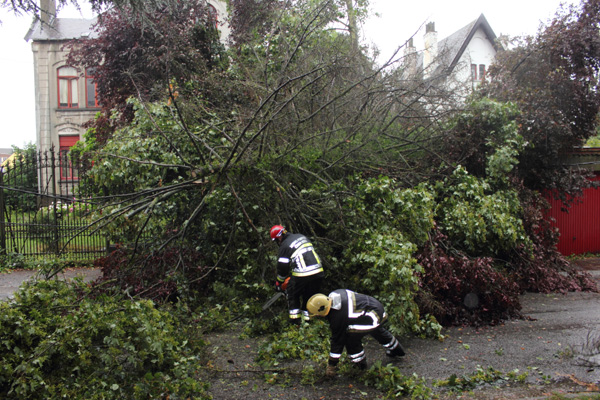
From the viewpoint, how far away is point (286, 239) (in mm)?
5879

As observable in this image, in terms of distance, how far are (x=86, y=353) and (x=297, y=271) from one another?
103 inches

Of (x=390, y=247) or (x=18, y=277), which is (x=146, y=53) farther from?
(x=390, y=247)

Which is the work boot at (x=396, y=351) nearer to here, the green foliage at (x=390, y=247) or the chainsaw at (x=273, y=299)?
the green foliage at (x=390, y=247)

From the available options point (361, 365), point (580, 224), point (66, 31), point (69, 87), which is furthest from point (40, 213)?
point (66, 31)

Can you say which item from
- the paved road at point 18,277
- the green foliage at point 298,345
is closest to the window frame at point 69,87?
the paved road at point 18,277

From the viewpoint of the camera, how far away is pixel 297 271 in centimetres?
568

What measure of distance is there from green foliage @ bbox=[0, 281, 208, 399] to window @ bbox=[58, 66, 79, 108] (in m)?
18.9

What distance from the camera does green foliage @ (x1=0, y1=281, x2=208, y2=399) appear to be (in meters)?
3.73

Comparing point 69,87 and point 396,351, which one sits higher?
A: point 69,87

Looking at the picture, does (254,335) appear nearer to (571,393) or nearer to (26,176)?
(571,393)

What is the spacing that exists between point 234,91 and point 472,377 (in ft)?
20.7

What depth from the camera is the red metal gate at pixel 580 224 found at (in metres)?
11.2

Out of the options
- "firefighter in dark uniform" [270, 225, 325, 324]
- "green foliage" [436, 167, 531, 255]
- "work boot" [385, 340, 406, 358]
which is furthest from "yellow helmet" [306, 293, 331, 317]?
"green foliage" [436, 167, 531, 255]

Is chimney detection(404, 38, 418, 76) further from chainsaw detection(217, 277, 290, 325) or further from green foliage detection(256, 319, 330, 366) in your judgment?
green foliage detection(256, 319, 330, 366)
